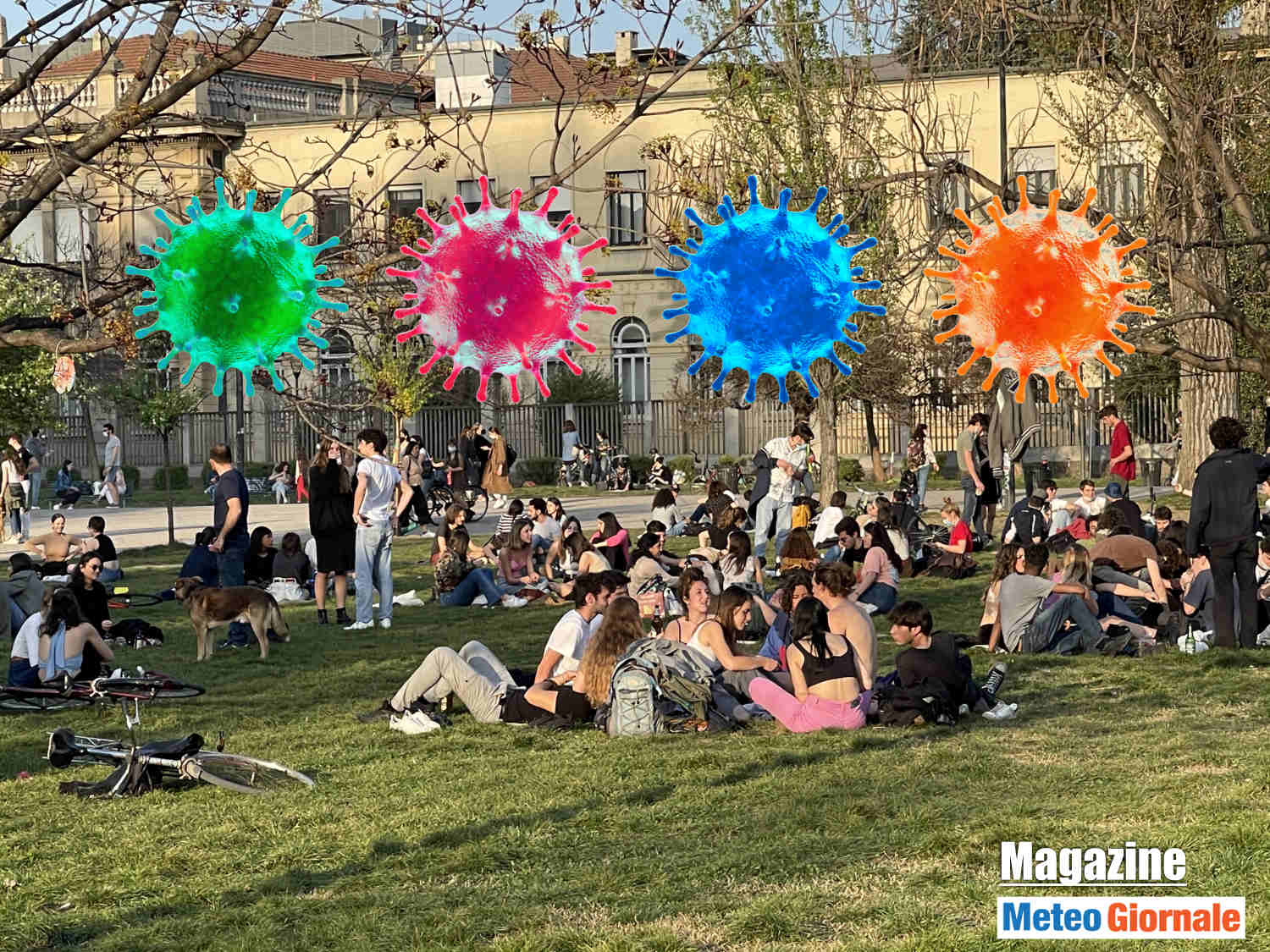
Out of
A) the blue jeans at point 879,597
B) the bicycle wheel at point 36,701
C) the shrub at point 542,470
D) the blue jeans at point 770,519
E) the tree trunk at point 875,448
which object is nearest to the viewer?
the bicycle wheel at point 36,701

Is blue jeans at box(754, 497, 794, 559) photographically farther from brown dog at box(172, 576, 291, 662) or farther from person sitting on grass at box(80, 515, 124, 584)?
person sitting on grass at box(80, 515, 124, 584)

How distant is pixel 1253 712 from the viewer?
39.6ft

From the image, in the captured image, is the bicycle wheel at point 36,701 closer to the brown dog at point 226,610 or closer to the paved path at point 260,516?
the brown dog at point 226,610

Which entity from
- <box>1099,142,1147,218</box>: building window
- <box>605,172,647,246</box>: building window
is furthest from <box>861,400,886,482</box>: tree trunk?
<box>605,172,647,246</box>: building window

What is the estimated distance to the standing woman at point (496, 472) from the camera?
106 feet

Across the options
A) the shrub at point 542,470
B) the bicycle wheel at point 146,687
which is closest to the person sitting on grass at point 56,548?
the bicycle wheel at point 146,687

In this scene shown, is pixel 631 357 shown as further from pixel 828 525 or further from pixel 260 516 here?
pixel 828 525

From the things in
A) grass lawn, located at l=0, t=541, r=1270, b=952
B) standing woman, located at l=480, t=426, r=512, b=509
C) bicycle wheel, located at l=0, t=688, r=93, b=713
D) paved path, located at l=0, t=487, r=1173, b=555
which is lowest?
Result: grass lawn, located at l=0, t=541, r=1270, b=952

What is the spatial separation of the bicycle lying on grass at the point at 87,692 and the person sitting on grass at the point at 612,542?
7.82 metres

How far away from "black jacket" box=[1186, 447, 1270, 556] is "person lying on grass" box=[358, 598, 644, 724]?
15.2 ft

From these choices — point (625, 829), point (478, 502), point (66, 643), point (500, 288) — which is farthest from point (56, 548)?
point (625, 829)

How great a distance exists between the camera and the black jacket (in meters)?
14.1

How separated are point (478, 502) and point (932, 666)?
1960cm

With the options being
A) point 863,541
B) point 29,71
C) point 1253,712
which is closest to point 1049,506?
point 863,541
